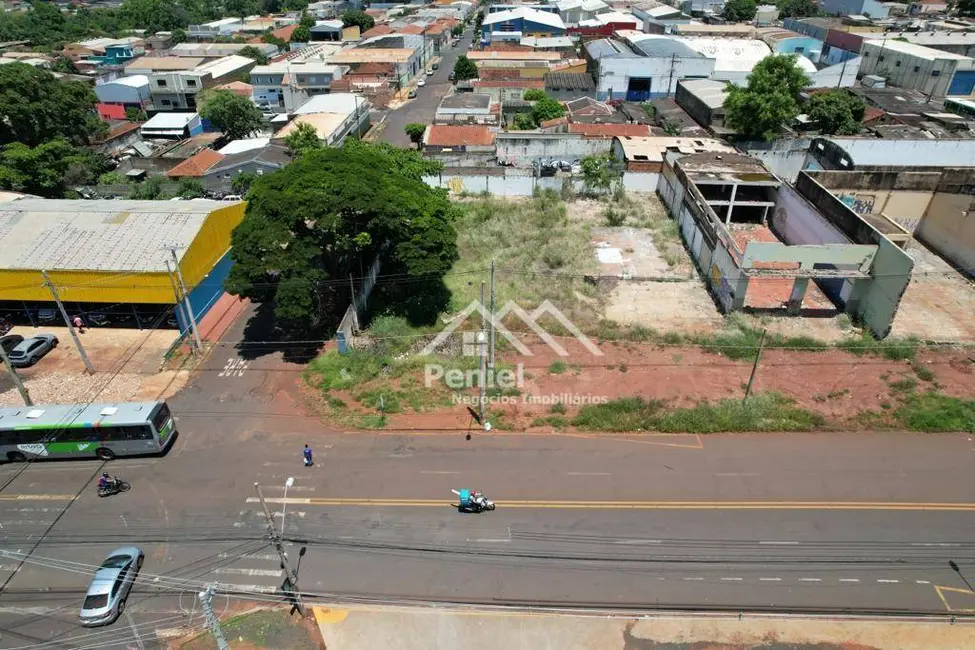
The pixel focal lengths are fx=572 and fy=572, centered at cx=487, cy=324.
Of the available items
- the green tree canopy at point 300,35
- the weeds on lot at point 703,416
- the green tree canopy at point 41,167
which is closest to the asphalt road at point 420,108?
the green tree canopy at point 300,35

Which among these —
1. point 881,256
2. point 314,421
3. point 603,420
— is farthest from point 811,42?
point 314,421

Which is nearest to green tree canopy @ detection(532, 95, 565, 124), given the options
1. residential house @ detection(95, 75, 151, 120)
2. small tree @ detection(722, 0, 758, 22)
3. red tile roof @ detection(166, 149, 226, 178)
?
red tile roof @ detection(166, 149, 226, 178)

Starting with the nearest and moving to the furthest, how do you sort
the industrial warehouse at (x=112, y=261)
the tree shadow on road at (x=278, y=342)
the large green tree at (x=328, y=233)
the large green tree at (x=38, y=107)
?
1. the large green tree at (x=328, y=233)
2. the tree shadow on road at (x=278, y=342)
3. the industrial warehouse at (x=112, y=261)
4. the large green tree at (x=38, y=107)

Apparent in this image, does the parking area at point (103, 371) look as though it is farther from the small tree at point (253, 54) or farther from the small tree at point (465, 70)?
the small tree at point (253, 54)

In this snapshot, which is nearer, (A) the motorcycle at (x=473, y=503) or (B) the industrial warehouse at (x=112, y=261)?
(A) the motorcycle at (x=473, y=503)

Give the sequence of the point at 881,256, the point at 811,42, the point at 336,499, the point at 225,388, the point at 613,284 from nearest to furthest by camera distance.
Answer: the point at 336,499, the point at 225,388, the point at 881,256, the point at 613,284, the point at 811,42

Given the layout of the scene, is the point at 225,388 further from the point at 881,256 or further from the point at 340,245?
the point at 881,256
